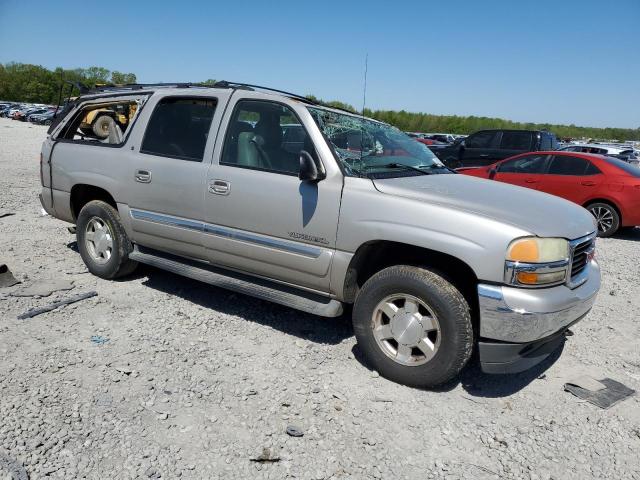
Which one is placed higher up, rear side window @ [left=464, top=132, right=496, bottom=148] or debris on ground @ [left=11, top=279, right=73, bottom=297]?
rear side window @ [left=464, top=132, right=496, bottom=148]

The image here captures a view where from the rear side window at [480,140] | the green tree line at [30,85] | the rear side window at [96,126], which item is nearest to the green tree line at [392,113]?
the green tree line at [30,85]

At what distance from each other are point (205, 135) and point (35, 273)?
8.40 ft

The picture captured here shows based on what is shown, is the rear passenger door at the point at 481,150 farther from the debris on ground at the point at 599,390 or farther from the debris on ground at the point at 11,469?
the debris on ground at the point at 11,469

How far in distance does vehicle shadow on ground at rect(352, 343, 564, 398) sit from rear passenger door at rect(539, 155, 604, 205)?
21.1ft

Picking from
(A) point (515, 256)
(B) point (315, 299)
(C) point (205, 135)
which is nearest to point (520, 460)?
(A) point (515, 256)

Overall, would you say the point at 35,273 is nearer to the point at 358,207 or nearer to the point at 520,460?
the point at 358,207

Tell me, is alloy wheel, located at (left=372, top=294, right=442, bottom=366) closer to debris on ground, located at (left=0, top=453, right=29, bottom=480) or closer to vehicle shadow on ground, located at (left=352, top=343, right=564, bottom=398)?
vehicle shadow on ground, located at (left=352, top=343, right=564, bottom=398)

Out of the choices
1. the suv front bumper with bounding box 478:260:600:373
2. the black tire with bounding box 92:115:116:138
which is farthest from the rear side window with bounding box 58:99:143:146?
the suv front bumper with bounding box 478:260:600:373

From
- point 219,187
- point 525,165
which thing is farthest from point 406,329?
point 525,165

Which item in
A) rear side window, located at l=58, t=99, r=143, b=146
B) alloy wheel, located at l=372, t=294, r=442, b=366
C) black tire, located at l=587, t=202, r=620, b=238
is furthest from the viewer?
black tire, located at l=587, t=202, r=620, b=238

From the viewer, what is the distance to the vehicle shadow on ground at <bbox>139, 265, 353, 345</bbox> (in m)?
4.29

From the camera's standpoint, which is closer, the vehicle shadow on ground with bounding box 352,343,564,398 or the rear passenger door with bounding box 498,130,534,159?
the vehicle shadow on ground with bounding box 352,343,564,398

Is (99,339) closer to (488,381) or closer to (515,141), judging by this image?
(488,381)

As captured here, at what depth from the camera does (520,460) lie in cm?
276
